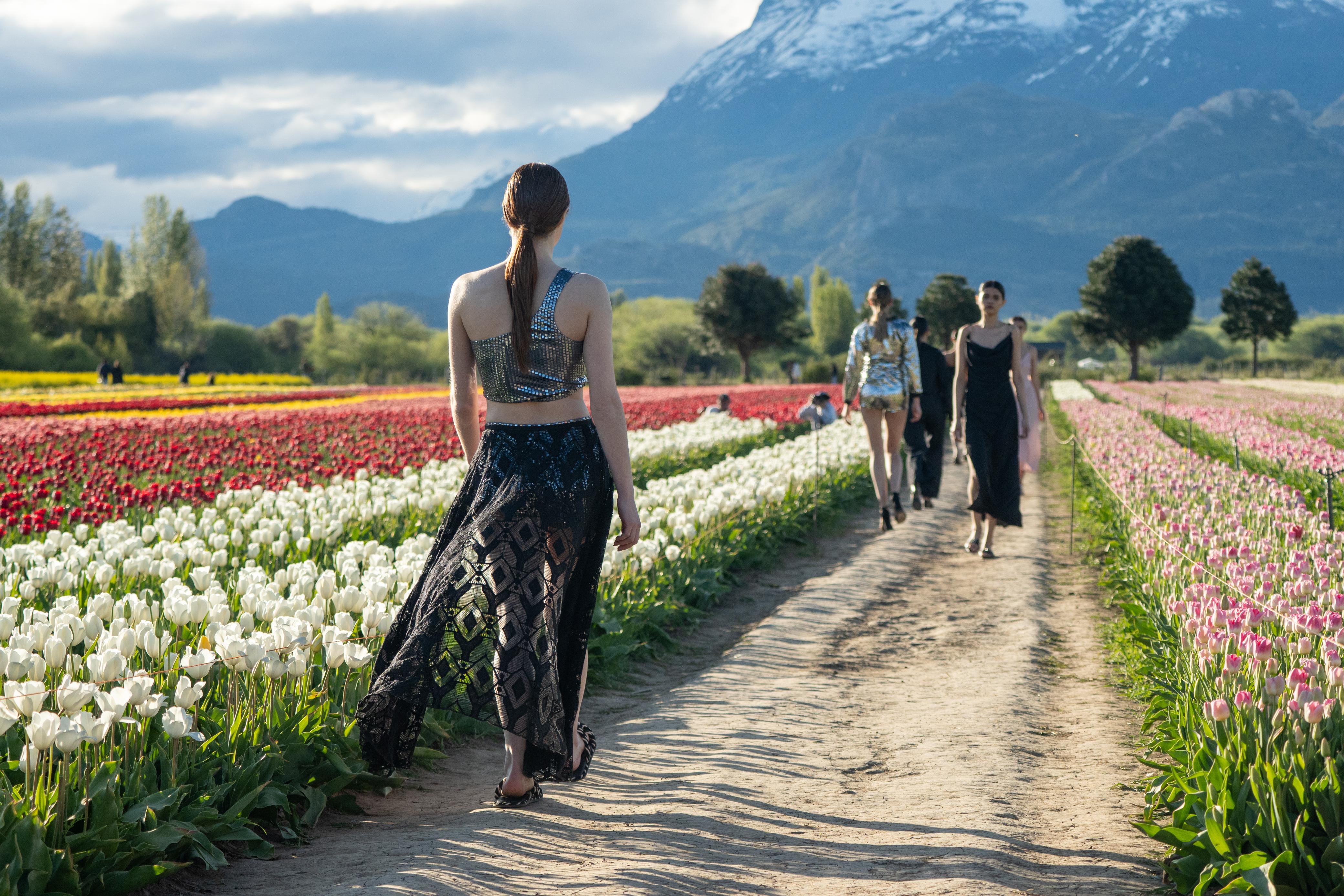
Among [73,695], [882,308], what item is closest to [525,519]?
[73,695]

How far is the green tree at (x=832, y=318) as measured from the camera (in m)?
119

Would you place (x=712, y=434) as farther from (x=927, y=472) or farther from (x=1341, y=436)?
(x=1341, y=436)

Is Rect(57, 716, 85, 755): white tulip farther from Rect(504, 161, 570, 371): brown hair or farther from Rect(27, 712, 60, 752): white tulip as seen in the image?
Rect(504, 161, 570, 371): brown hair

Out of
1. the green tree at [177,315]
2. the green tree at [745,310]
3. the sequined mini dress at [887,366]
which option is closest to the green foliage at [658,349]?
the green tree at [745,310]

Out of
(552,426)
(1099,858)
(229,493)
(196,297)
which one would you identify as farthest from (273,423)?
(196,297)

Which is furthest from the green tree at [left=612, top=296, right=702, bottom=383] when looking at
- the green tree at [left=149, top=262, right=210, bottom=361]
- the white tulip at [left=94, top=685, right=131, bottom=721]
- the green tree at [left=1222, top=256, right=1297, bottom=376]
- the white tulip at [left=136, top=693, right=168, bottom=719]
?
the white tulip at [left=94, top=685, right=131, bottom=721]

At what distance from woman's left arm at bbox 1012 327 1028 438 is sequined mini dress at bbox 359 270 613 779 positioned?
19.8 feet

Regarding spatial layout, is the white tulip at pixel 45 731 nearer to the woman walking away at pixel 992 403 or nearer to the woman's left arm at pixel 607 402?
the woman's left arm at pixel 607 402

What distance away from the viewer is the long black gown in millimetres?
9250

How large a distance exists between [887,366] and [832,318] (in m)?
110

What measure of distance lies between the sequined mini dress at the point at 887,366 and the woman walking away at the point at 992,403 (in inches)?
38.1

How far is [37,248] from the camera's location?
232ft

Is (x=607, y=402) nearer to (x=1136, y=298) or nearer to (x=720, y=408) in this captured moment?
(x=720, y=408)

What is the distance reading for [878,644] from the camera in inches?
279
